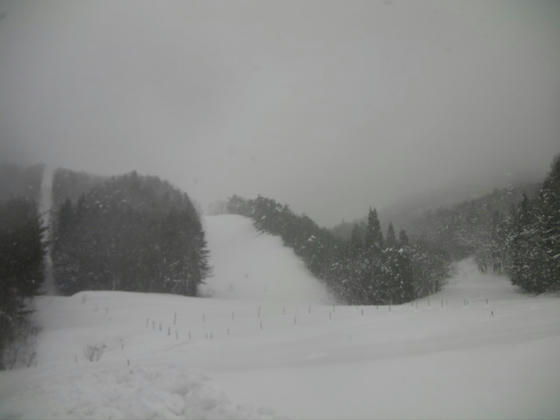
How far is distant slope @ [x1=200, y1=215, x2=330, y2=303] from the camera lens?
48.8 meters

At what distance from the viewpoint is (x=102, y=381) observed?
832cm

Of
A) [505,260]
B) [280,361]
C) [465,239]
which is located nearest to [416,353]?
[280,361]

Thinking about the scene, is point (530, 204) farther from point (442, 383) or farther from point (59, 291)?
point (59, 291)

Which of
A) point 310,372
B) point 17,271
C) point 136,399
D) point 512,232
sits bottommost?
point 136,399

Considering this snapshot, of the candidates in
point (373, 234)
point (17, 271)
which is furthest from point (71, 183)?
point (373, 234)

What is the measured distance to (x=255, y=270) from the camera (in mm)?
58469

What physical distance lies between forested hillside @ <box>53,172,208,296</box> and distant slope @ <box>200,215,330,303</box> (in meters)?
9.27

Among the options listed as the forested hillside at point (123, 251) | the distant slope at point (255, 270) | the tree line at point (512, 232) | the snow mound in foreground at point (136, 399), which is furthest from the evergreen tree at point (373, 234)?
the snow mound in foreground at point (136, 399)

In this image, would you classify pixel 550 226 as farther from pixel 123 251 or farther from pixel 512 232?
pixel 123 251

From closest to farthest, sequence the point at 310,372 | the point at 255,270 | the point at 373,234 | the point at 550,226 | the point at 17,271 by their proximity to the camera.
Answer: the point at 310,372
the point at 17,271
the point at 550,226
the point at 373,234
the point at 255,270

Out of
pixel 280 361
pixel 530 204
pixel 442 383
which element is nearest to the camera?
pixel 442 383

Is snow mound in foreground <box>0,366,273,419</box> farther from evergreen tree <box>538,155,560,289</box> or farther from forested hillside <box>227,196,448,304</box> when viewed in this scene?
forested hillside <box>227,196,448,304</box>

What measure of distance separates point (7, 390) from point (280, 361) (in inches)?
346

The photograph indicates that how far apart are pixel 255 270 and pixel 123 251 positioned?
89.0ft
